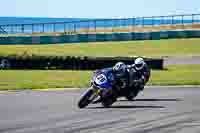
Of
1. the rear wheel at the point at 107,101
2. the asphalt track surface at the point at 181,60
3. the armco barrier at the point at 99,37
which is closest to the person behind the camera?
the rear wheel at the point at 107,101

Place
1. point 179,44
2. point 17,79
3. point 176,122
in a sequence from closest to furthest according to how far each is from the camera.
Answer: point 176,122 < point 17,79 < point 179,44

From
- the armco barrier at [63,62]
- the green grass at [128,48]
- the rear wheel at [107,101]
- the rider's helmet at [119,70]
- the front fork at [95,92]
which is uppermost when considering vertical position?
the green grass at [128,48]

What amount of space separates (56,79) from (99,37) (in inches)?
1452

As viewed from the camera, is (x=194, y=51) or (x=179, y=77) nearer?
(x=179, y=77)

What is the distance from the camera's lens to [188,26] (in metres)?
73.6

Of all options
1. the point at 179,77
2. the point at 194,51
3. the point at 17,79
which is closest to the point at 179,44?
the point at 194,51

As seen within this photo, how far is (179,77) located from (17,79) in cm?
749

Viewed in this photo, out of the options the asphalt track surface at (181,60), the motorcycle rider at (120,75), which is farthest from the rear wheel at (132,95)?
the asphalt track surface at (181,60)

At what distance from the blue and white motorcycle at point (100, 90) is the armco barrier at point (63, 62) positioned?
55.8ft

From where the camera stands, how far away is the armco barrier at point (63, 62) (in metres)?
34.1

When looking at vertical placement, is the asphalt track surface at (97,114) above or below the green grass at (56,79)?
below

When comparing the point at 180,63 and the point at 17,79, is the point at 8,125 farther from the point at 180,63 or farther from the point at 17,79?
the point at 180,63

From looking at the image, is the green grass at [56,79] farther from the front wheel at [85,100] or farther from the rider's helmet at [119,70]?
the front wheel at [85,100]

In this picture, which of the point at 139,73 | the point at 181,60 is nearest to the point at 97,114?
the point at 139,73
